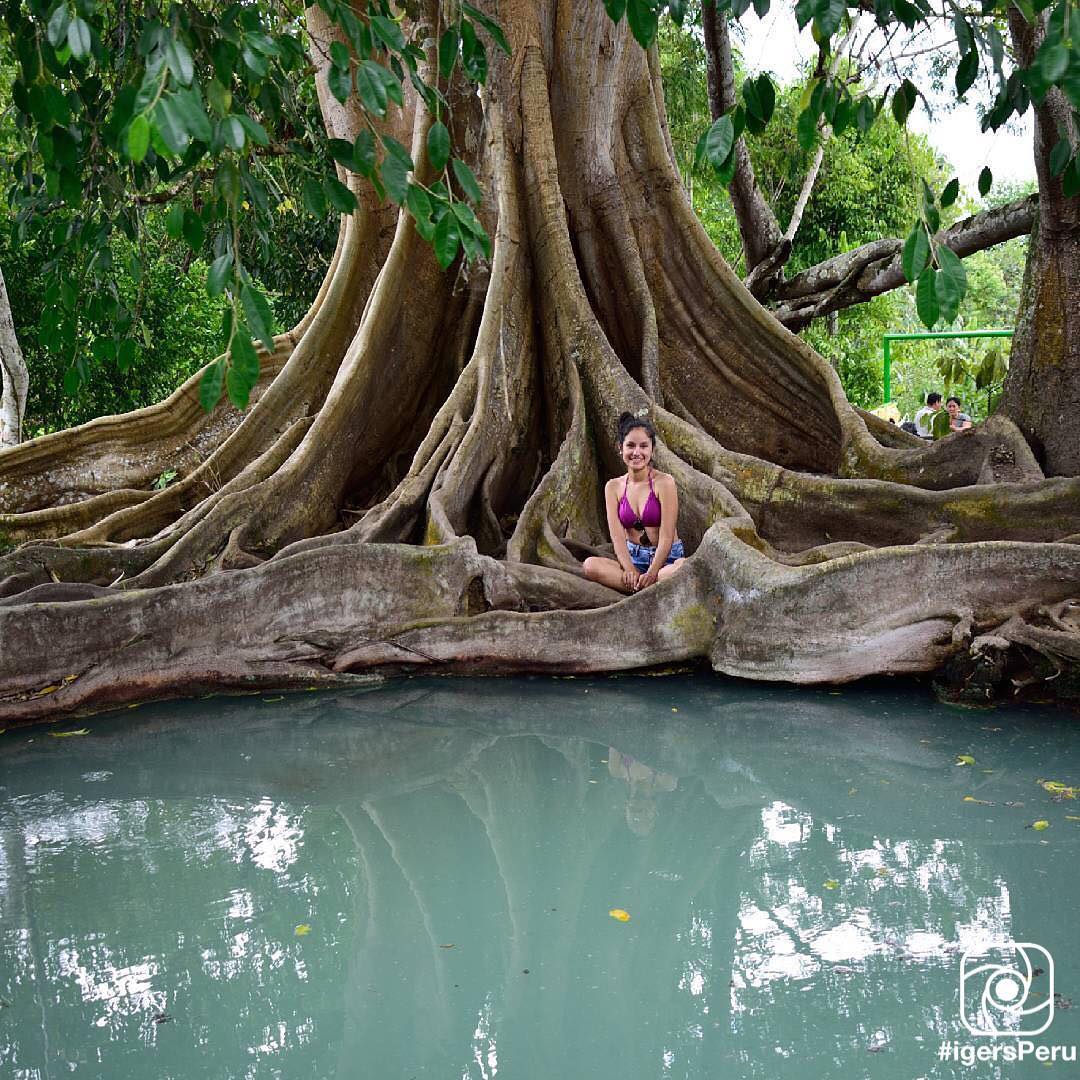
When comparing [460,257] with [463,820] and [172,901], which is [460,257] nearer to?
[463,820]

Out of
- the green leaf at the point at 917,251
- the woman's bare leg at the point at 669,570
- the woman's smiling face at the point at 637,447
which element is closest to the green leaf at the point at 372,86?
the green leaf at the point at 917,251

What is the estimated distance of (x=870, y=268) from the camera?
27.0 ft

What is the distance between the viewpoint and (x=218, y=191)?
2.79 m

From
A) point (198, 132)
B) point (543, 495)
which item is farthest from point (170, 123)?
point (543, 495)

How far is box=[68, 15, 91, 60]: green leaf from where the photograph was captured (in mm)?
2276

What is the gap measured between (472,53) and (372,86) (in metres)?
0.63

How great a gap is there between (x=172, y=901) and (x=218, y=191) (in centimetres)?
168

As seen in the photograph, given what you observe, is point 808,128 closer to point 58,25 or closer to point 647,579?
point 58,25

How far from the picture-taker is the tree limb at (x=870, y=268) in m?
6.72

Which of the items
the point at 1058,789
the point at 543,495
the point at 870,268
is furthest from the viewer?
the point at 870,268

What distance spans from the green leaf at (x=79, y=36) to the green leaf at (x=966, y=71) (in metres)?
1.84

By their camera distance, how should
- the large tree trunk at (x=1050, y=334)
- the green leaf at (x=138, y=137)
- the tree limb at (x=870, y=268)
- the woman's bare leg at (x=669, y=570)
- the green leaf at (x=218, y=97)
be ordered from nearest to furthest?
the green leaf at (x=138, y=137) → the green leaf at (x=218, y=97) → the woman's bare leg at (x=669, y=570) → the large tree trunk at (x=1050, y=334) → the tree limb at (x=870, y=268)

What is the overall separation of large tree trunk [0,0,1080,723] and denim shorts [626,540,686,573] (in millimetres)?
206

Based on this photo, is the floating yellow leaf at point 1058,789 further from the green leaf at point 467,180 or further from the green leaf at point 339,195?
the green leaf at point 339,195
